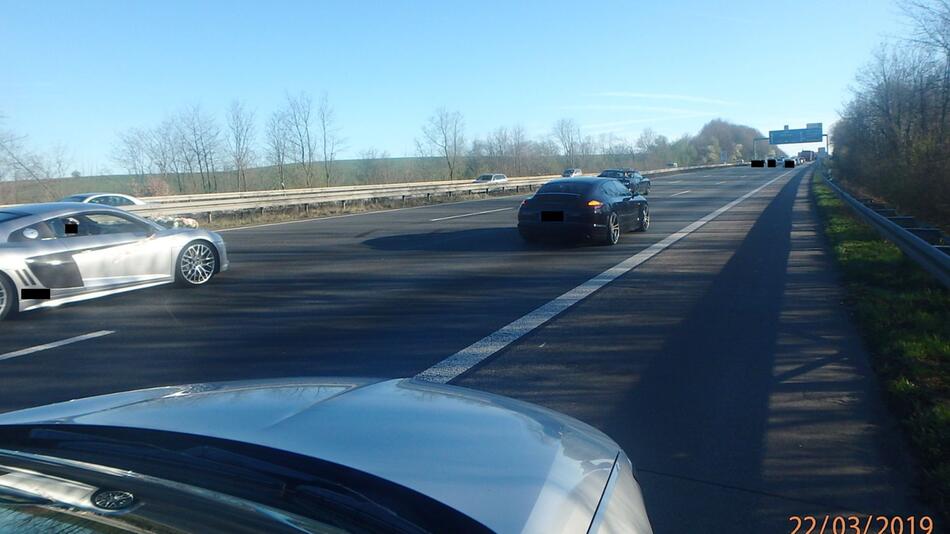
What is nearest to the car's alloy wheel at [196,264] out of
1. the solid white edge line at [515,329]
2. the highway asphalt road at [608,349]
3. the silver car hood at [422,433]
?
the highway asphalt road at [608,349]

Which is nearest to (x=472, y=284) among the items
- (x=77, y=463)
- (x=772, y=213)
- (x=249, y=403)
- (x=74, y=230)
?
(x=74, y=230)

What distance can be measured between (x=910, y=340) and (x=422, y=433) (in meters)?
6.14

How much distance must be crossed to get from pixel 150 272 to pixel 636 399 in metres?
7.43

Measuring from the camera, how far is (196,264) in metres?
11.0

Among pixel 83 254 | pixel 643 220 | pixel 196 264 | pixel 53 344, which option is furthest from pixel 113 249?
pixel 643 220

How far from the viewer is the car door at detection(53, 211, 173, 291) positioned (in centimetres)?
933

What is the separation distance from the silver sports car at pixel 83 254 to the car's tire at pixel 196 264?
1 cm

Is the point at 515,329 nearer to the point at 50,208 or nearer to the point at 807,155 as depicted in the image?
the point at 50,208

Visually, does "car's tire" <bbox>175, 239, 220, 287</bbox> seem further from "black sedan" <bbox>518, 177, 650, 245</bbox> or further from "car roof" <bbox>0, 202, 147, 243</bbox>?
"black sedan" <bbox>518, 177, 650, 245</bbox>

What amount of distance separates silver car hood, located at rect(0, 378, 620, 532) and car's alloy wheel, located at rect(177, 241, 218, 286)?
820cm

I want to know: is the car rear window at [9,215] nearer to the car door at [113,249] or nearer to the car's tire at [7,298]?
the car door at [113,249]

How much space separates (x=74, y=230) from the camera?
9438 millimetres

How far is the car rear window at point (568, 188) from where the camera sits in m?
15.6

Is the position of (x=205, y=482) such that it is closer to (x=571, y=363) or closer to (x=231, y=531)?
(x=231, y=531)
